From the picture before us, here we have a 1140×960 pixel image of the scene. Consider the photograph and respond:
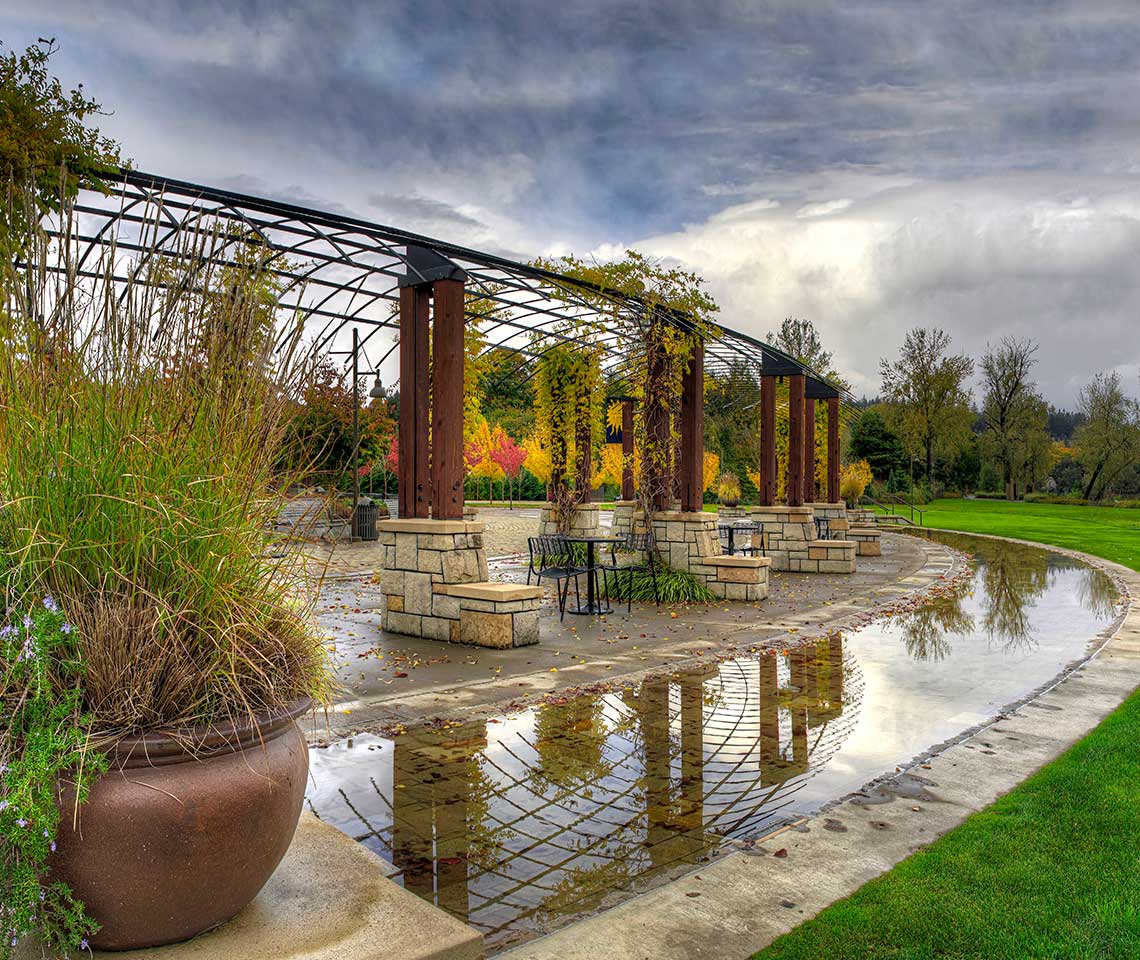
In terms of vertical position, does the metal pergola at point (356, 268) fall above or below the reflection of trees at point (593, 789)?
above

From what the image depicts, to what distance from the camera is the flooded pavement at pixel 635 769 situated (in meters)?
2.73

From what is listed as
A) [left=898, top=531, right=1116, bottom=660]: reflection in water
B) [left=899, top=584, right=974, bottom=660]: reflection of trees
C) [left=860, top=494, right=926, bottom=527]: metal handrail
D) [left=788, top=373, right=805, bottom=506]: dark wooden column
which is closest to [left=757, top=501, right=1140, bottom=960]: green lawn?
[left=899, top=584, right=974, bottom=660]: reflection of trees

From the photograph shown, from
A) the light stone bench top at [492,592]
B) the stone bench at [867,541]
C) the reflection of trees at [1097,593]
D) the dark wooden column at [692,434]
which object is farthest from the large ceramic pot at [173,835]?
the stone bench at [867,541]

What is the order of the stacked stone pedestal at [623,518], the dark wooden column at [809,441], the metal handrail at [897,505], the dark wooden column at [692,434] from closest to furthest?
the dark wooden column at [692,434] → the stacked stone pedestal at [623,518] → the dark wooden column at [809,441] → the metal handrail at [897,505]

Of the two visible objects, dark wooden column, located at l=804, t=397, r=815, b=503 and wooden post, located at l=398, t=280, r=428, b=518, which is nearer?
wooden post, located at l=398, t=280, r=428, b=518

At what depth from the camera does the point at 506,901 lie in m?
2.51

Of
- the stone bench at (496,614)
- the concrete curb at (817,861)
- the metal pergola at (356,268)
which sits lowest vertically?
the concrete curb at (817,861)

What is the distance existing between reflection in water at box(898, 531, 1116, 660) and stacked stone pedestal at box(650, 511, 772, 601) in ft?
5.83

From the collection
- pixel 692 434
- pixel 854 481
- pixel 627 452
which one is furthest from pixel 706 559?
pixel 854 481

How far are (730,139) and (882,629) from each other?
7166 millimetres

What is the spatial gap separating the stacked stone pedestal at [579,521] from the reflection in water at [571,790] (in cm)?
887

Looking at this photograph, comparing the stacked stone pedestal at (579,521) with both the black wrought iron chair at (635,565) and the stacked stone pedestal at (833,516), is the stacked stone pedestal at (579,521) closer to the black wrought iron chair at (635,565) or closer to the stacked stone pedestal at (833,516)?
the black wrought iron chair at (635,565)

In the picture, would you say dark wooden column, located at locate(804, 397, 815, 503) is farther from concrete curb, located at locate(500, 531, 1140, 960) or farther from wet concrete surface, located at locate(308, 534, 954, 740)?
concrete curb, located at locate(500, 531, 1140, 960)

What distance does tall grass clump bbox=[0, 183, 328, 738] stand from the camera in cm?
184
